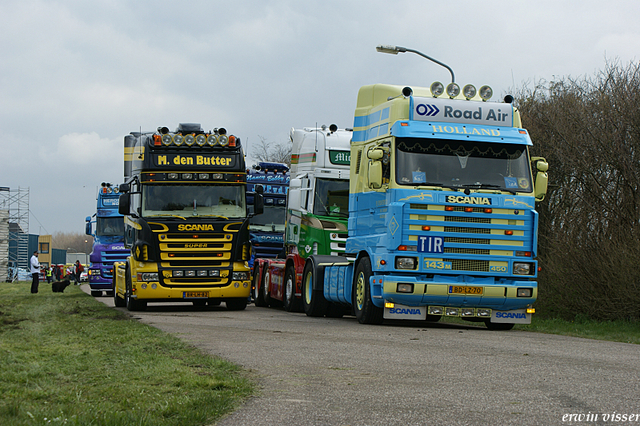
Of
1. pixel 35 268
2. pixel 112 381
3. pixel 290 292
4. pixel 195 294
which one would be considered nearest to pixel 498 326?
pixel 290 292

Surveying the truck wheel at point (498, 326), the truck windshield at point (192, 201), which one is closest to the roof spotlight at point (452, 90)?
the truck wheel at point (498, 326)

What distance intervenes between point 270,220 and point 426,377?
1766cm

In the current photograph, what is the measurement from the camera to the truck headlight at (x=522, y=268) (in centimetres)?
1404

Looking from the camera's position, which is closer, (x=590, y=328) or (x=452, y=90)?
(x=452, y=90)

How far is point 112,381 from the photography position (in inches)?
294

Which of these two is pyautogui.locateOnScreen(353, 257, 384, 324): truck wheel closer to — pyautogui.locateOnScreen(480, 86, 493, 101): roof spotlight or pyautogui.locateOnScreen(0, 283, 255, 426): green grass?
pyautogui.locateOnScreen(480, 86, 493, 101): roof spotlight

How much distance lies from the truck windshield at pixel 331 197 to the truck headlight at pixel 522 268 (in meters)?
5.39

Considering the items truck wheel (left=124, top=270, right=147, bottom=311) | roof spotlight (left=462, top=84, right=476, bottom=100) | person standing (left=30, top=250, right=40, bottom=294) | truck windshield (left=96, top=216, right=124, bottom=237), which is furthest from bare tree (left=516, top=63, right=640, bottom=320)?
person standing (left=30, top=250, right=40, bottom=294)

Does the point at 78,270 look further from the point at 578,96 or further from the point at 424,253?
the point at 424,253

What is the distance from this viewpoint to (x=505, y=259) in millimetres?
13961

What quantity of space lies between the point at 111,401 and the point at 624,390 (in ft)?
14.3

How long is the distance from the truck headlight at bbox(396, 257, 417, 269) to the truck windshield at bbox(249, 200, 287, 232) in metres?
11.7

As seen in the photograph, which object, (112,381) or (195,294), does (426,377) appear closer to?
(112,381)

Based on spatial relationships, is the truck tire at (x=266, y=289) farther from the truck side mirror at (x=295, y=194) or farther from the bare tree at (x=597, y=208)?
the bare tree at (x=597, y=208)
